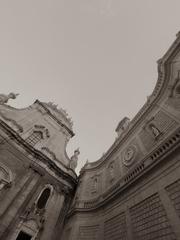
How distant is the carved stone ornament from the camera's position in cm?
1320

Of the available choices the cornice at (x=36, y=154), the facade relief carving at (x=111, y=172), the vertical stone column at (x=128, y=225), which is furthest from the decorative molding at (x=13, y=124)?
the vertical stone column at (x=128, y=225)

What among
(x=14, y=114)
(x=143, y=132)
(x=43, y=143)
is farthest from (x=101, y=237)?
(x=14, y=114)

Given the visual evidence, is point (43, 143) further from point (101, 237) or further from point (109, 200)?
point (101, 237)

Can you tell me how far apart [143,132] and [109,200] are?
6.49 metres

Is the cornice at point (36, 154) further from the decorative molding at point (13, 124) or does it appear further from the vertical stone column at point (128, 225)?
the vertical stone column at point (128, 225)

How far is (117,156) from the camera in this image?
16.4 m

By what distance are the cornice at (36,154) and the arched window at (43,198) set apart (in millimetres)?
2395

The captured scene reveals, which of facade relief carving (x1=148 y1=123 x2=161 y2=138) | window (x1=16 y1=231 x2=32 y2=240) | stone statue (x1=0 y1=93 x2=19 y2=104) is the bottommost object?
window (x1=16 y1=231 x2=32 y2=240)

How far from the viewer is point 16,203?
45.3 feet

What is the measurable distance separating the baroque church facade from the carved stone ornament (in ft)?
0.30

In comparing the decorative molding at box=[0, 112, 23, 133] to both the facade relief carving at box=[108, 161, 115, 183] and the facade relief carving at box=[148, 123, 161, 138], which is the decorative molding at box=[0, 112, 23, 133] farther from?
the facade relief carving at box=[148, 123, 161, 138]

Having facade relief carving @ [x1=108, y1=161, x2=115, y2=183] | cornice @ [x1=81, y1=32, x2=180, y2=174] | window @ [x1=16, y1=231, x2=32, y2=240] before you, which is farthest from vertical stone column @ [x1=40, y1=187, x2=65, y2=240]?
cornice @ [x1=81, y1=32, x2=180, y2=174]

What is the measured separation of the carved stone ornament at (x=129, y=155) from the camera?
43.3 ft

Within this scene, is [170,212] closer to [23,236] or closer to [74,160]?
[23,236]
